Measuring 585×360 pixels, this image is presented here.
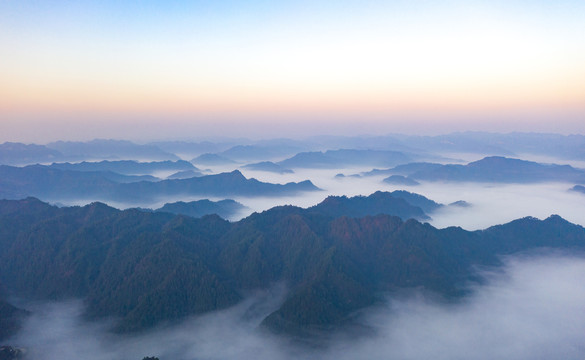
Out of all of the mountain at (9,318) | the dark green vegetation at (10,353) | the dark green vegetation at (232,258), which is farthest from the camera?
the dark green vegetation at (232,258)

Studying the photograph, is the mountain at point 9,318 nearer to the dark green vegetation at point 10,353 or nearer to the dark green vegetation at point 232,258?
the dark green vegetation at point 10,353

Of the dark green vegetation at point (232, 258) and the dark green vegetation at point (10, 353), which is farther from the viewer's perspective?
the dark green vegetation at point (232, 258)

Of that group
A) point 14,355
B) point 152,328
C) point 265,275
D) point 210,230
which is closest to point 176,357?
point 152,328

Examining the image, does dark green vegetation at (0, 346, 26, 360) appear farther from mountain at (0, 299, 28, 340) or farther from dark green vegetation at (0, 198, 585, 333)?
dark green vegetation at (0, 198, 585, 333)

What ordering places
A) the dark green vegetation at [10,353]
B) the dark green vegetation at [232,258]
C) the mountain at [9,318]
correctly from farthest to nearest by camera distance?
the dark green vegetation at [232,258] → the mountain at [9,318] → the dark green vegetation at [10,353]

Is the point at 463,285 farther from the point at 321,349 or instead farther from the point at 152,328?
the point at 152,328

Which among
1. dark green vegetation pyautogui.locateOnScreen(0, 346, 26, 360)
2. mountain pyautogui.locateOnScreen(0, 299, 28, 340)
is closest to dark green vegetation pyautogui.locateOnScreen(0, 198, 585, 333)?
mountain pyautogui.locateOnScreen(0, 299, 28, 340)

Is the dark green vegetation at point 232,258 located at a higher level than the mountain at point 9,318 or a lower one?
higher

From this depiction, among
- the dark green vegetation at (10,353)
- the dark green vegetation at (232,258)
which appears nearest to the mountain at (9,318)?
the dark green vegetation at (10,353)

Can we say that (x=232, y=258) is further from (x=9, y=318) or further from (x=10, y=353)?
(x=10, y=353)

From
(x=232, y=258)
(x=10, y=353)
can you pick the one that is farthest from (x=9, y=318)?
(x=232, y=258)
